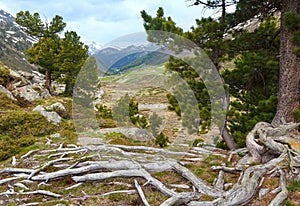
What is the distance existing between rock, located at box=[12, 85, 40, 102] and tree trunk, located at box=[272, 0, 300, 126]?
18198 mm

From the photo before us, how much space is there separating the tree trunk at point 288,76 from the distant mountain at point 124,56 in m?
4.23

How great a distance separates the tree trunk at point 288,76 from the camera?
7.87m

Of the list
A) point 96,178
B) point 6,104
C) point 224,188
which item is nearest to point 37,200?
point 96,178

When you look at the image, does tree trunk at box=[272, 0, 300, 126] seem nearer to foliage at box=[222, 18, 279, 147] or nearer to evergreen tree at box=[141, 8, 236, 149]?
foliage at box=[222, 18, 279, 147]

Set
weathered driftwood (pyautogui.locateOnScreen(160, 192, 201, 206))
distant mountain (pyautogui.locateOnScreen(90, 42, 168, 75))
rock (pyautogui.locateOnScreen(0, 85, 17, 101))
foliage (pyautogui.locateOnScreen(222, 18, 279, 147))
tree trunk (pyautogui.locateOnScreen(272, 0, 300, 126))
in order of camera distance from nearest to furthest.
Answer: weathered driftwood (pyautogui.locateOnScreen(160, 192, 201, 206))
tree trunk (pyautogui.locateOnScreen(272, 0, 300, 126))
foliage (pyautogui.locateOnScreen(222, 18, 279, 147))
distant mountain (pyautogui.locateOnScreen(90, 42, 168, 75))
rock (pyautogui.locateOnScreen(0, 85, 17, 101))

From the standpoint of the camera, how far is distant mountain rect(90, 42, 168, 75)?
30.7ft

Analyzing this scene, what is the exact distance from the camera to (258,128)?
793 cm

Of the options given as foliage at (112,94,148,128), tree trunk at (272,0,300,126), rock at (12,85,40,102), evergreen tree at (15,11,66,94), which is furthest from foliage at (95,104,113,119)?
tree trunk at (272,0,300,126)

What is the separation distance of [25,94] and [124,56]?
14655 mm

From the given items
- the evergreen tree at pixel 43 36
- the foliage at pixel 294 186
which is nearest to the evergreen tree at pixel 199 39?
the foliage at pixel 294 186

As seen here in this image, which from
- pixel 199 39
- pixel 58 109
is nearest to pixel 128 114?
pixel 58 109

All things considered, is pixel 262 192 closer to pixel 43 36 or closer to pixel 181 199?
pixel 181 199

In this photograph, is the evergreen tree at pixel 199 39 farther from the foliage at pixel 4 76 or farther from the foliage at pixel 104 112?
the foliage at pixel 4 76

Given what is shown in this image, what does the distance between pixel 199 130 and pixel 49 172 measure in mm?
5856
